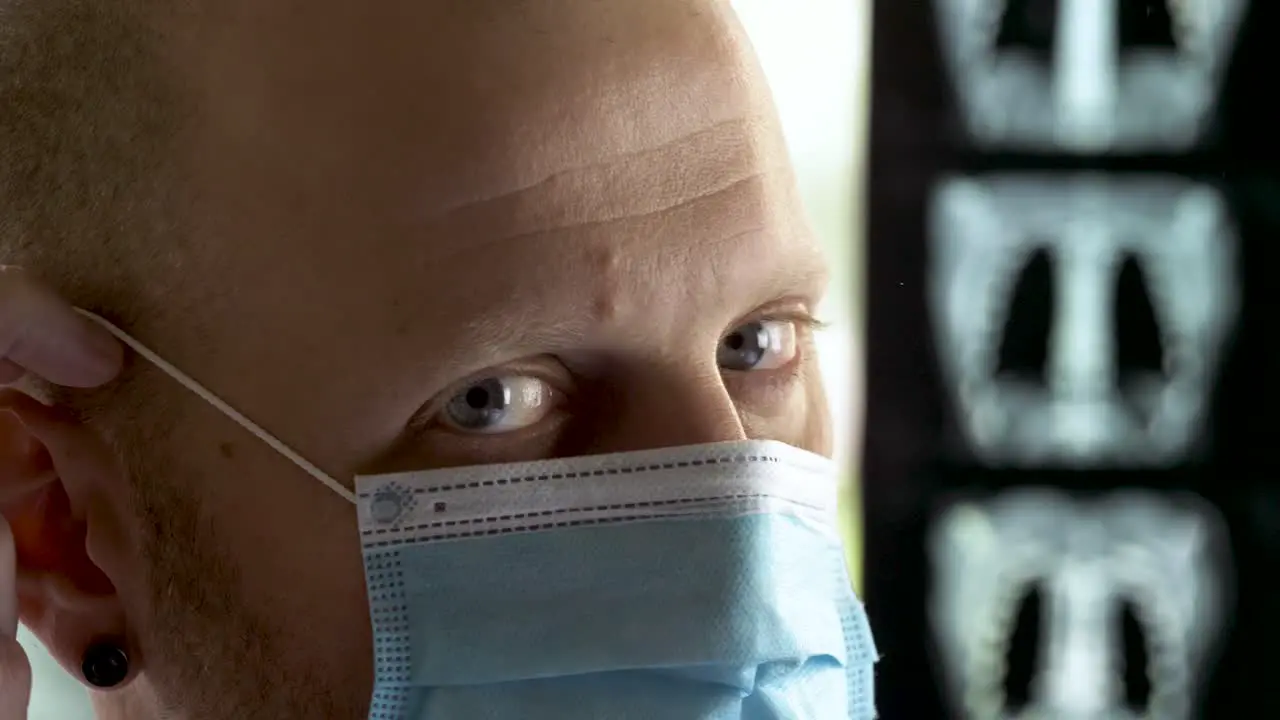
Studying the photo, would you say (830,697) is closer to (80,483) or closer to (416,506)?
(416,506)

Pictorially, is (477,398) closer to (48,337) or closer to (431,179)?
(431,179)

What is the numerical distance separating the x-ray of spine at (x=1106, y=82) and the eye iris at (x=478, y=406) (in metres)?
1.24

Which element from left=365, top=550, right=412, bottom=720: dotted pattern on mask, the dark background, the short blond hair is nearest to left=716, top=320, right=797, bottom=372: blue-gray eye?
left=365, top=550, right=412, bottom=720: dotted pattern on mask

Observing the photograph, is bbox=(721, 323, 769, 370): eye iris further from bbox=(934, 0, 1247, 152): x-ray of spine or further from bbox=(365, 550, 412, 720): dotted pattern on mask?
bbox=(934, 0, 1247, 152): x-ray of spine

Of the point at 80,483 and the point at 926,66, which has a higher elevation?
the point at 926,66

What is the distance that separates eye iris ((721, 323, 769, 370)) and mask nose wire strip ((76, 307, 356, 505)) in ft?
1.20

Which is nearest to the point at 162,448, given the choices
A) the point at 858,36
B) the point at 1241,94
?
the point at 858,36

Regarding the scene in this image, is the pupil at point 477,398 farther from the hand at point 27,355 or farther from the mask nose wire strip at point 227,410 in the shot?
the hand at point 27,355

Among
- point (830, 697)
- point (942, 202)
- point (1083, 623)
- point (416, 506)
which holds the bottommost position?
point (830, 697)

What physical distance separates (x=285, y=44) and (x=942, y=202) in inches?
48.4

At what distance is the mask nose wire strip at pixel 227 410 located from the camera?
1198 millimetres

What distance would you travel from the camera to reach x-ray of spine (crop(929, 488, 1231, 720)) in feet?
7.30

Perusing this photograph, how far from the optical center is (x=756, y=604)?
119cm

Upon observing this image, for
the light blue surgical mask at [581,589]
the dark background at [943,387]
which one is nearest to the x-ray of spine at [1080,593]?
the dark background at [943,387]
